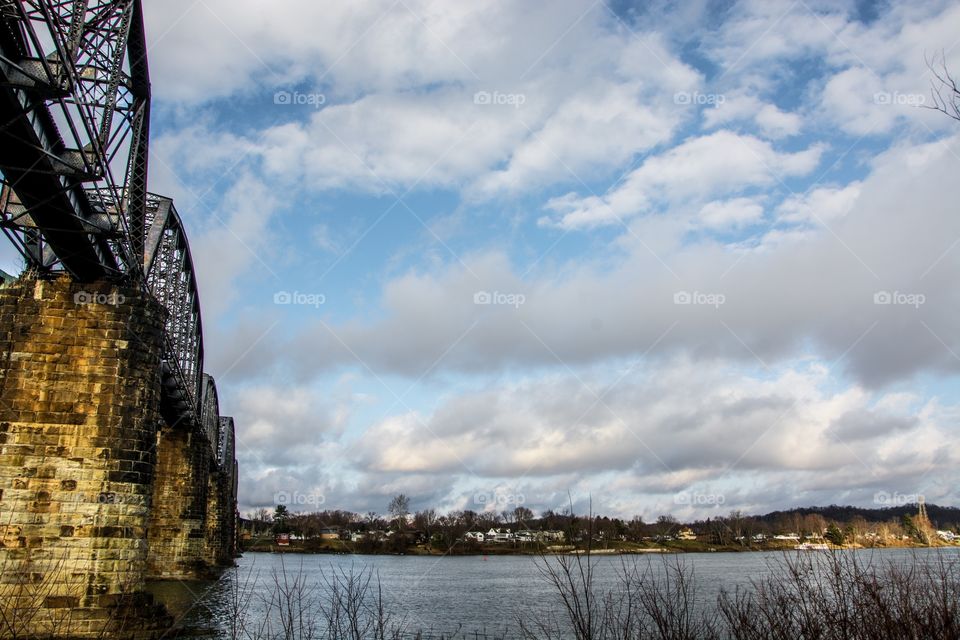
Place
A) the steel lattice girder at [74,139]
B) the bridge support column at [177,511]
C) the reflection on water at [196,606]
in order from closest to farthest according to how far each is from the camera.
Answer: the steel lattice girder at [74,139] → the reflection on water at [196,606] → the bridge support column at [177,511]

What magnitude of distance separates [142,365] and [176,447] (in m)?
30.3

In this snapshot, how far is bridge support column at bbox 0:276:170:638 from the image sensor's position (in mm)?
19094

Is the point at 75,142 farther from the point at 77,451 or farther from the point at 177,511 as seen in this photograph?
the point at 177,511

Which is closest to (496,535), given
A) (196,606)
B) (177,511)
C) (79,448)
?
(177,511)

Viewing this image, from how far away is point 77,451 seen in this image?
2003 centimetres

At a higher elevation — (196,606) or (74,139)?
(74,139)

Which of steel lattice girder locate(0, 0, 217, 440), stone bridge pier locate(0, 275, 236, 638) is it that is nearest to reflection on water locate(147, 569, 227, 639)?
stone bridge pier locate(0, 275, 236, 638)

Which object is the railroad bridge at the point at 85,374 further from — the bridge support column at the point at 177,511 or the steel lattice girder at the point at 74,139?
the bridge support column at the point at 177,511

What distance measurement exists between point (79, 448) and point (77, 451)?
3.7 inches

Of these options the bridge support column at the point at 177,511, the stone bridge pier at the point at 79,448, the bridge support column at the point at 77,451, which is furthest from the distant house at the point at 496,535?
the bridge support column at the point at 77,451

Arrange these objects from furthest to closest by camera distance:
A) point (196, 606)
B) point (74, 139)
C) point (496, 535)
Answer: point (496, 535) → point (196, 606) → point (74, 139)

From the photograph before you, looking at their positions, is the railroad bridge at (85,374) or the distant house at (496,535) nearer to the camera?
the railroad bridge at (85,374)

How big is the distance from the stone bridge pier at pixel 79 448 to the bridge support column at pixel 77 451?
0.03 meters

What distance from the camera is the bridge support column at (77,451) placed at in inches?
752
